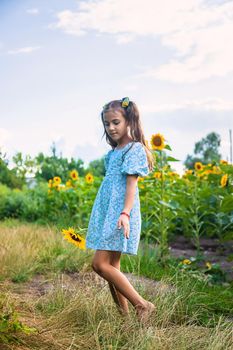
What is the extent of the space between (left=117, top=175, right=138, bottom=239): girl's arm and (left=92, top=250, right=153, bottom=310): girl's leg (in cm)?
29

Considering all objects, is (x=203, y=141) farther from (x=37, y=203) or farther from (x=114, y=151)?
Answer: (x=114, y=151)

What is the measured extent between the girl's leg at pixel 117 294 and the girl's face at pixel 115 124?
0.75m

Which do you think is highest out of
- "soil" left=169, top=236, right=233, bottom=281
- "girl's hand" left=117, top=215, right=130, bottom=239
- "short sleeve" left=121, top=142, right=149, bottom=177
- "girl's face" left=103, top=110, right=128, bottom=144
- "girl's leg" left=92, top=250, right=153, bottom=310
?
"girl's face" left=103, top=110, right=128, bottom=144

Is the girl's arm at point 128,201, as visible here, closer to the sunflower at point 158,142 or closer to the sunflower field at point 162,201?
the sunflower field at point 162,201

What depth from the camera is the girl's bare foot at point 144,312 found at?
367 centimetres

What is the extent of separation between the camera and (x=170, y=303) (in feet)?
→ 13.5

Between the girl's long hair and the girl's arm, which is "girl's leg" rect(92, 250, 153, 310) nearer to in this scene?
the girl's arm

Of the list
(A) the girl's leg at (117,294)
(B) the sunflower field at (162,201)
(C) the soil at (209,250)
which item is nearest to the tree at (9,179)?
(B) the sunflower field at (162,201)

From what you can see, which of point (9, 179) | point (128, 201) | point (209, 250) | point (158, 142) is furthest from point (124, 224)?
point (9, 179)

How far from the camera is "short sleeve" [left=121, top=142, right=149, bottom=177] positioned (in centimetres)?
365

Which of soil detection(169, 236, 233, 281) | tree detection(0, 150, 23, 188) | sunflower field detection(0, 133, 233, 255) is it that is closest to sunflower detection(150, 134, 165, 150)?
sunflower field detection(0, 133, 233, 255)

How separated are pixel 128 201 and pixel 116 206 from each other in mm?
112

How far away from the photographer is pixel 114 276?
3629mm

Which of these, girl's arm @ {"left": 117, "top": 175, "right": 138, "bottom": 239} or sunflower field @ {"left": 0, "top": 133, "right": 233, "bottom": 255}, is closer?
girl's arm @ {"left": 117, "top": 175, "right": 138, "bottom": 239}
